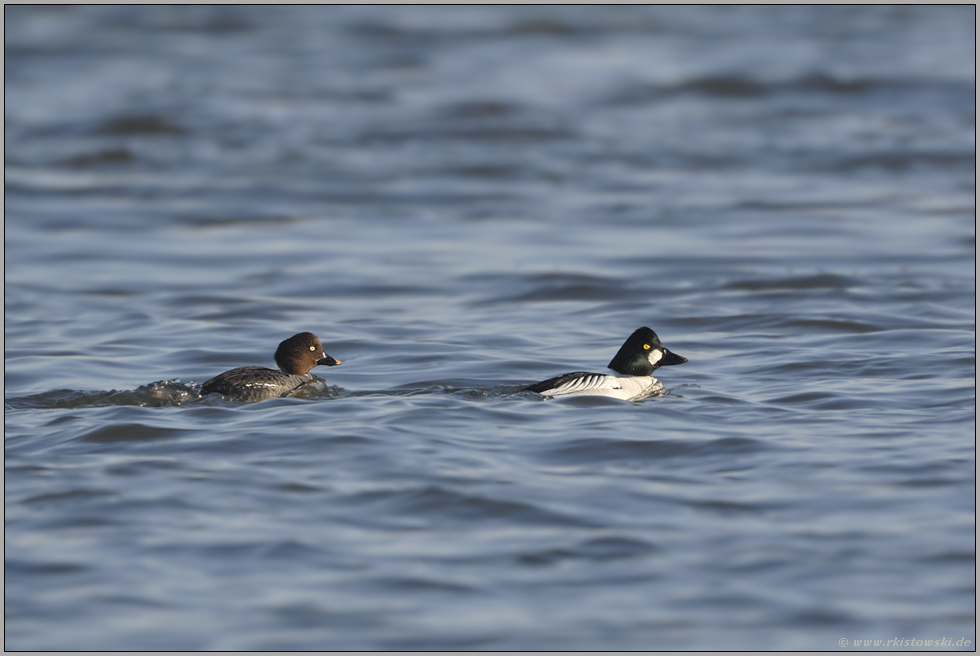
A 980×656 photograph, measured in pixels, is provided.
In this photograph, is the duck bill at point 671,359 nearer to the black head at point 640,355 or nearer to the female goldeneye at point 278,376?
the black head at point 640,355

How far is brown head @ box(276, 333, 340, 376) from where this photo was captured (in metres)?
10.3

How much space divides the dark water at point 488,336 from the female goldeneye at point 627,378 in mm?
191

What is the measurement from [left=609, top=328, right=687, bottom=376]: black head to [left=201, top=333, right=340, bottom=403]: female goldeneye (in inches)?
88.1

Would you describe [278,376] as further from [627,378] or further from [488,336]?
[488,336]

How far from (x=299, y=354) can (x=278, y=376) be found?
1.92 feet

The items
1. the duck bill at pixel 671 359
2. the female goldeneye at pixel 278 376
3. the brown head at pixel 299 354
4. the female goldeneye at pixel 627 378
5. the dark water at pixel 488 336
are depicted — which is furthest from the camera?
the duck bill at pixel 671 359

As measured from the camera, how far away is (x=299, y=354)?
1027 centimetres

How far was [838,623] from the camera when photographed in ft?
18.8

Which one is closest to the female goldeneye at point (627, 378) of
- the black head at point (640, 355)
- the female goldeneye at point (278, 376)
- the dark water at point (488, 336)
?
the black head at point (640, 355)

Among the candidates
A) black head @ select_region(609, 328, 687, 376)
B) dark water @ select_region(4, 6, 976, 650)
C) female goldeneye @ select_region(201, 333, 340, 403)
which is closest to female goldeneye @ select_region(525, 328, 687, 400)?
black head @ select_region(609, 328, 687, 376)

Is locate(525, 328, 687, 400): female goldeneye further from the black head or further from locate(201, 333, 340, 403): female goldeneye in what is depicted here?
locate(201, 333, 340, 403): female goldeneye

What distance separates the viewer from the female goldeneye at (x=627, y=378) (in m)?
9.55

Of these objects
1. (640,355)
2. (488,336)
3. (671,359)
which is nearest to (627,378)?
(640,355)

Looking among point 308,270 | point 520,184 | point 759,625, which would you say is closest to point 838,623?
point 759,625
